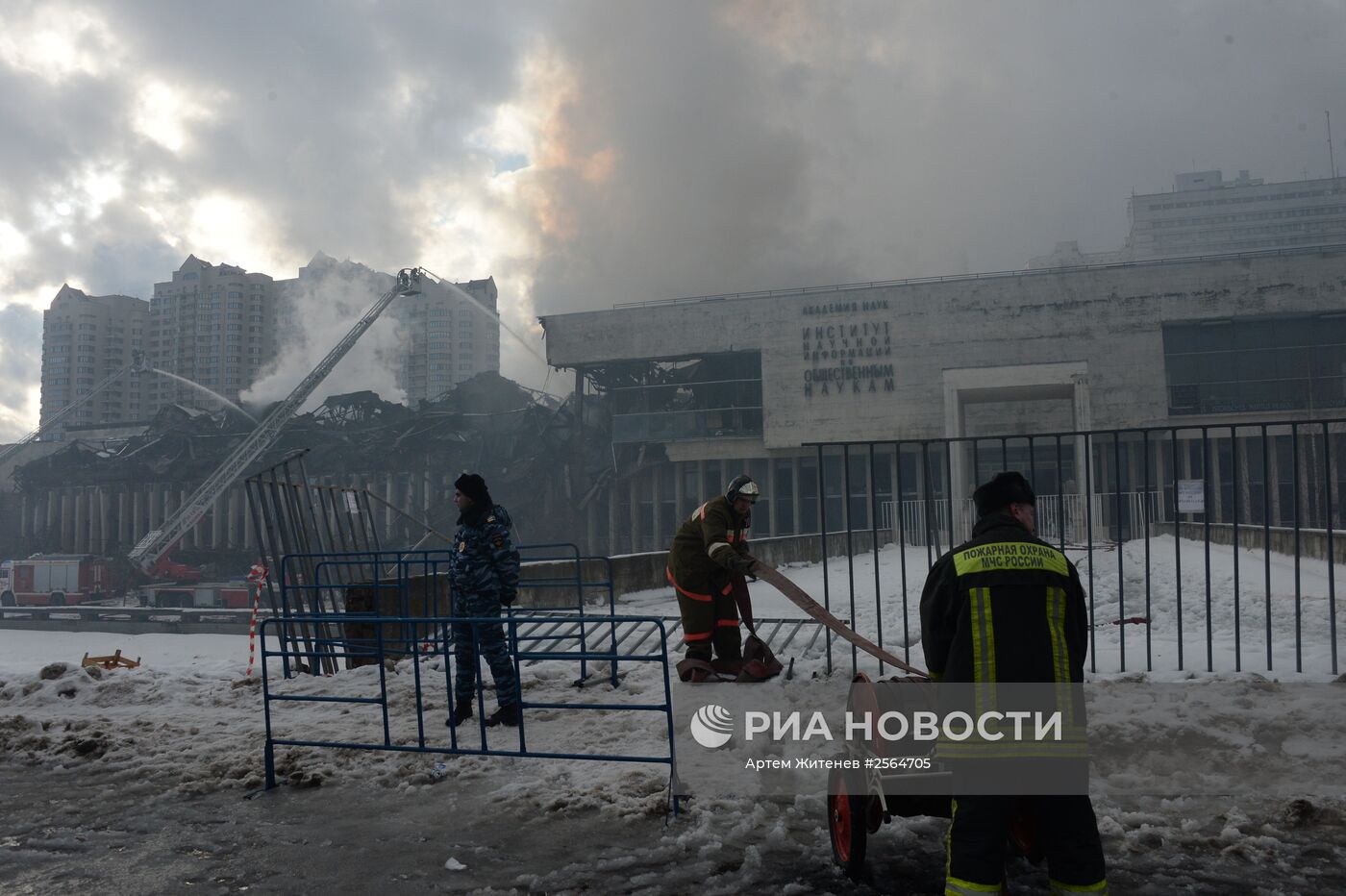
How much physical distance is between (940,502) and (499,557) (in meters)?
23.9

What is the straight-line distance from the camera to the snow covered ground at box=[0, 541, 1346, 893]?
4.05m

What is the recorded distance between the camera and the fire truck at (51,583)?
123 feet

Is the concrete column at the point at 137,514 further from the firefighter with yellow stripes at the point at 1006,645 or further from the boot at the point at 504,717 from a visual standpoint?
the firefighter with yellow stripes at the point at 1006,645

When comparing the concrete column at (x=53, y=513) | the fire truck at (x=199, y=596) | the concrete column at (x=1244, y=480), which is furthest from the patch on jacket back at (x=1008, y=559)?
the concrete column at (x=53, y=513)

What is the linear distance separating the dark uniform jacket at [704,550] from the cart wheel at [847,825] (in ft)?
9.75

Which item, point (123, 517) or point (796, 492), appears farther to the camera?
point (123, 517)

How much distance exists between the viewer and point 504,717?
659cm

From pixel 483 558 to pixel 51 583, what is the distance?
40276 millimetres

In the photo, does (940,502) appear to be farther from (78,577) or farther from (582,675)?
(78,577)

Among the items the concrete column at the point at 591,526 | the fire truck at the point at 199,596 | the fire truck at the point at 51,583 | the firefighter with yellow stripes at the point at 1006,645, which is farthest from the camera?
the concrete column at the point at 591,526

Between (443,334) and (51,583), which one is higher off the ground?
(443,334)

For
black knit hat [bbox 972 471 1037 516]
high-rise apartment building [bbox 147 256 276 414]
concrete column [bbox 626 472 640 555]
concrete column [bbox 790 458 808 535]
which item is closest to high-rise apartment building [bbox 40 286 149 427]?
high-rise apartment building [bbox 147 256 276 414]

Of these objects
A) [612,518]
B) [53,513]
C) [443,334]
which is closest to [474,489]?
[612,518]

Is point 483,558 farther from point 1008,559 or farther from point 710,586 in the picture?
point 1008,559
